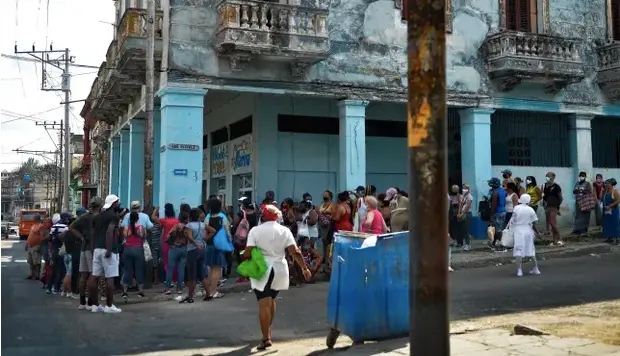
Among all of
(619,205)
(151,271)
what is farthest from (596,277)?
(151,271)

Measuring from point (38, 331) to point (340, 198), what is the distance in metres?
5.91

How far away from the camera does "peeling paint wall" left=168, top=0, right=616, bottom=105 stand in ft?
47.7

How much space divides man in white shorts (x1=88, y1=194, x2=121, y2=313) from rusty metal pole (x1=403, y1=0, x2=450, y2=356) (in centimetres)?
681

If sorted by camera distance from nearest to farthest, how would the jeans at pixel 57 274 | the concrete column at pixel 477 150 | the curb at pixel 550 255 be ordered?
the jeans at pixel 57 274 → the curb at pixel 550 255 → the concrete column at pixel 477 150

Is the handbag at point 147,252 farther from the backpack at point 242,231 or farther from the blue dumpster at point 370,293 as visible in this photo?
→ the blue dumpster at point 370,293

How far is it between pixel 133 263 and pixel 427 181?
8.34 metres

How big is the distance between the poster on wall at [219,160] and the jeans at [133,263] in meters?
9.59

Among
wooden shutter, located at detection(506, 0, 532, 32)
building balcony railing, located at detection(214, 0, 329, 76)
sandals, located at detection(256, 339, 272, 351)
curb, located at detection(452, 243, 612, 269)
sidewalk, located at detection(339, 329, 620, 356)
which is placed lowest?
sandals, located at detection(256, 339, 272, 351)

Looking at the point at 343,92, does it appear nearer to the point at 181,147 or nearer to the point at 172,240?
the point at 181,147

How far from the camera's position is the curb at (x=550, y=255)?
12.9m

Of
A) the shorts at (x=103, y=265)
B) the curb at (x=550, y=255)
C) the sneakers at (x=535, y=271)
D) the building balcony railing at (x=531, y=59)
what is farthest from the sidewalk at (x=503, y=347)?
the building balcony railing at (x=531, y=59)

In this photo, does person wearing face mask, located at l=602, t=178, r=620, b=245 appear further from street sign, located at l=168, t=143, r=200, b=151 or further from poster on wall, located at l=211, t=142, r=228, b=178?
poster on wall, located at l=211, t=142, r=228, b=178

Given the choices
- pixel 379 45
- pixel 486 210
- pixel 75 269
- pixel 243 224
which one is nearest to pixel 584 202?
pixel 486 210

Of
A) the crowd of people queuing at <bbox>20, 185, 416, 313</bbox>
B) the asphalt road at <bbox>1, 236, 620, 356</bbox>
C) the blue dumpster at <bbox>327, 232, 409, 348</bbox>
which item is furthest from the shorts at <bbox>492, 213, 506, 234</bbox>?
the blue dumpster at <bbox>327, 232, 409, 348</bbox>
